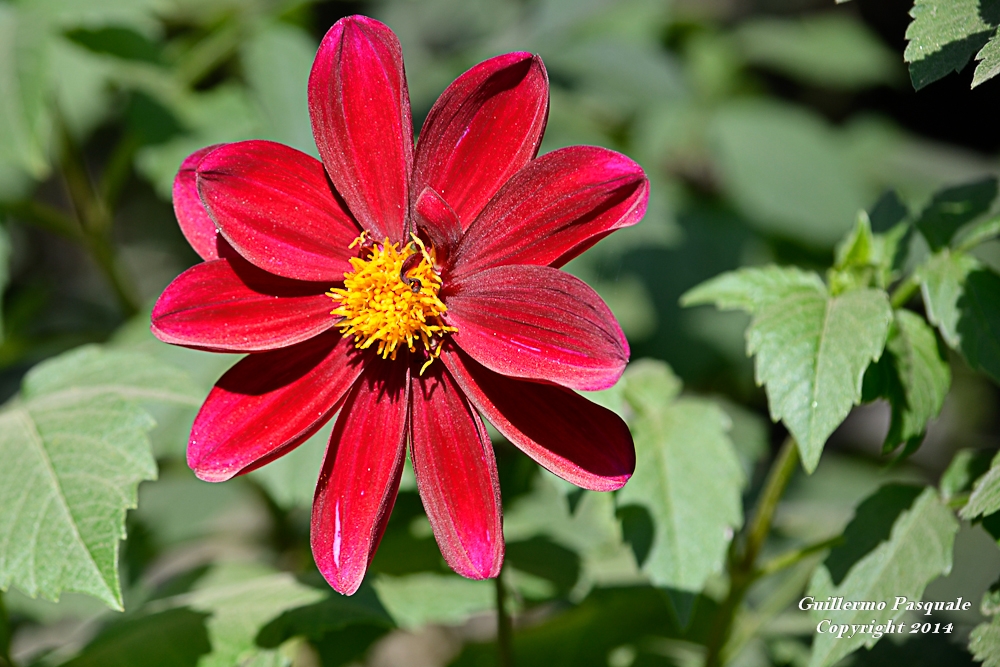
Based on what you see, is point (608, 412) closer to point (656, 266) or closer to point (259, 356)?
point (259, 356)

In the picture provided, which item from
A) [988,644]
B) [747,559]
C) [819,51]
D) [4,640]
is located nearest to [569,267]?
[747,559]

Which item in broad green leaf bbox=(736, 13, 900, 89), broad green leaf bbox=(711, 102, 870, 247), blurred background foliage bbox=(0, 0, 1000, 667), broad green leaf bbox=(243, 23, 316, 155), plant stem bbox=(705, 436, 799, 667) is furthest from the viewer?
broad green leaf bbox=(736, 13, 900, 89)

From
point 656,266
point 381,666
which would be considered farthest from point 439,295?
point 381,666

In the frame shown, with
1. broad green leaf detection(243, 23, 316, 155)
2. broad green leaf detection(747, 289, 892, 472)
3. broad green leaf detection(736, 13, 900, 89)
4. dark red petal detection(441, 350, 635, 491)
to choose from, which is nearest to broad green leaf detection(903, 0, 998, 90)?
broad green leaf detection(747, 289, 892, 472)

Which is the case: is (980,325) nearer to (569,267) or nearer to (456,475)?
(456,475)

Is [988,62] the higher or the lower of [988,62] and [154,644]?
the higher

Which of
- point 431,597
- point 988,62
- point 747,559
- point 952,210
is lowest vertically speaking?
point 431,597

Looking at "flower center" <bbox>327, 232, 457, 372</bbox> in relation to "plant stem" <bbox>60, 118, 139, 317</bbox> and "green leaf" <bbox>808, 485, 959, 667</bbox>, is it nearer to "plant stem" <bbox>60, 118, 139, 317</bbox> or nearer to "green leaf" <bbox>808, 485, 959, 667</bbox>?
"green leaf" <bbox>808, 485, 959, 667</bbox>
